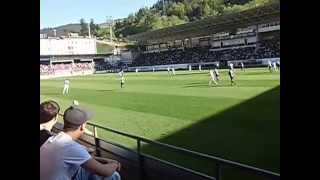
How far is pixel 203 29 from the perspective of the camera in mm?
49406

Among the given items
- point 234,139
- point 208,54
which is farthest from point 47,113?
point 208,54

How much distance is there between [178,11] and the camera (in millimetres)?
55562

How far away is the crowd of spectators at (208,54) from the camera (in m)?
44.7

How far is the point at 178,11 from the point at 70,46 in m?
16.7

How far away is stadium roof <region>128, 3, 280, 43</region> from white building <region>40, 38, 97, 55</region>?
10.7 metres

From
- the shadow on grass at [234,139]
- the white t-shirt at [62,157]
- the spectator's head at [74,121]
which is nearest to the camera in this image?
the white t-shirt at [62,157]

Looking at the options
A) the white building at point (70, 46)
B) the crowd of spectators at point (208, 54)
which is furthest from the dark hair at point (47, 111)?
the white building at point (70, 46)

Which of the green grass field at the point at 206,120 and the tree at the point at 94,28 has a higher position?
the tree at the point at 94,28

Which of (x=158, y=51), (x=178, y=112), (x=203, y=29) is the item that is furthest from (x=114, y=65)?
(x=178, y=112)

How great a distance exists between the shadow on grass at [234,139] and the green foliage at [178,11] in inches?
1457

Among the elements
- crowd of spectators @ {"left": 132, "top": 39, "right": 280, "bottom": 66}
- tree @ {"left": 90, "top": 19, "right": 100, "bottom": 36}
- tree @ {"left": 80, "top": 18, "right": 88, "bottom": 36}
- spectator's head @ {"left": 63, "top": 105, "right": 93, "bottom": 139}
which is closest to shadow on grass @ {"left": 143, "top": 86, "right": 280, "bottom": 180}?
spectator's head @ {"left": 63, "top": 105, "right": 93, "bottom": 139}

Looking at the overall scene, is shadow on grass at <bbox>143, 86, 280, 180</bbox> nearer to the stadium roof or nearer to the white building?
the stadium roof

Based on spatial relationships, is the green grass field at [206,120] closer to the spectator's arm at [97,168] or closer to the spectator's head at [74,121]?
the spectator's head at [74,121]

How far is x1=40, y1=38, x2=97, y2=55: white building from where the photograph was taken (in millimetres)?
62125
